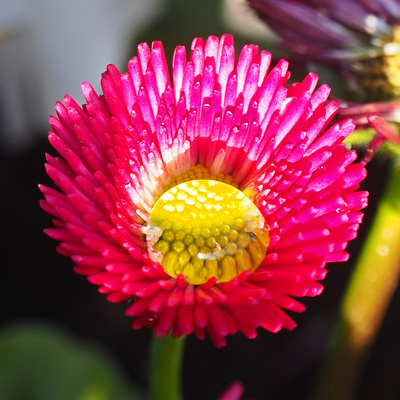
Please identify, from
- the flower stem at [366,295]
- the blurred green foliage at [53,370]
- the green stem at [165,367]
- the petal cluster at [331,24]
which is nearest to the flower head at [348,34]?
the petal cluster at [331,24]

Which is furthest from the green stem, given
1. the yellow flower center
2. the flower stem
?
the flower stem

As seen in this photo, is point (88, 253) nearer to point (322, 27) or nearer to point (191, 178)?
point (191, 178)

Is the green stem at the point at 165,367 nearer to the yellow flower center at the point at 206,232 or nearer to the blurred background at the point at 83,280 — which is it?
the yellow flower center at the point at 206,232

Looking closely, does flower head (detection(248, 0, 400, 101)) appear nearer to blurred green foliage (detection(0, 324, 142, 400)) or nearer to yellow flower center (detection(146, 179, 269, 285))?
yellow flower center (detection(146, 179, 269, 285))

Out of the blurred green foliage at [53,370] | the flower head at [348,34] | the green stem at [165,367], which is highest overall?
the flower head at [348,34]

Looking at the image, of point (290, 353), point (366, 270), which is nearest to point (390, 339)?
point (290, 353)

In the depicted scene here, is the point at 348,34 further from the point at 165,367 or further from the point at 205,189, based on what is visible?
the point at 165,367
